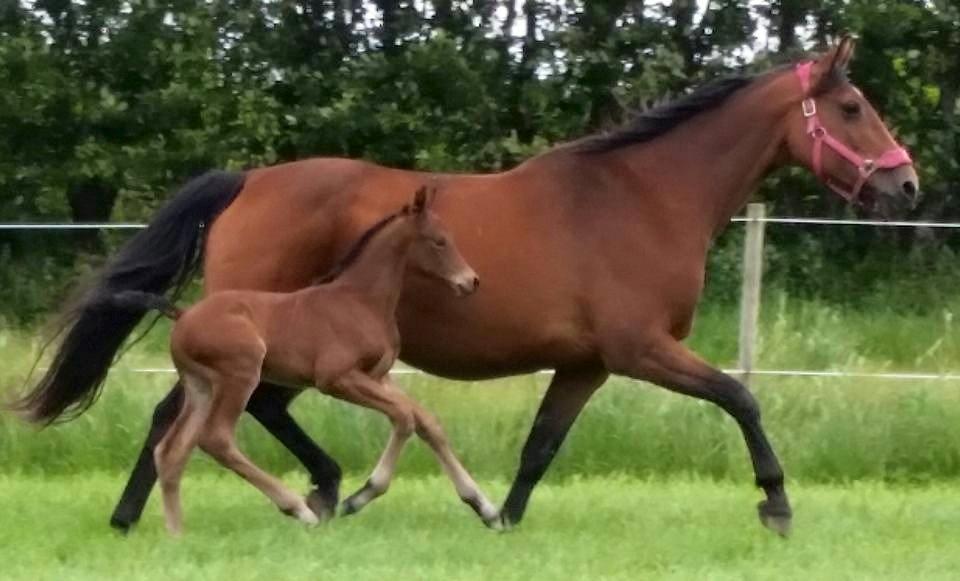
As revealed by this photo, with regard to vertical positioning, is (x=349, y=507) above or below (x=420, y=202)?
below

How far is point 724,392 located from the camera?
21.0ft

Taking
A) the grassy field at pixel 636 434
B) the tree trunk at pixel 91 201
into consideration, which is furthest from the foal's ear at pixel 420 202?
the tree trunk at pixel 91 201

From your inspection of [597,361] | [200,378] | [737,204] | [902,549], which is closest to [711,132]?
[737,204]

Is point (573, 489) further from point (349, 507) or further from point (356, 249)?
point (356, 249)

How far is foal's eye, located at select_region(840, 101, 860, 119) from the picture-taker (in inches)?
263

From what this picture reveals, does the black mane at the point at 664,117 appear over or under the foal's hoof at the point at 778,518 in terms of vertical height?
over

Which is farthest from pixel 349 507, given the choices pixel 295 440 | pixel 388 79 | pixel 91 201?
pixel 91 201

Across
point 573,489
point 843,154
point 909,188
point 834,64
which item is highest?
point 834,64

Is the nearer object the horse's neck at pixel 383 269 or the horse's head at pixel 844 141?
the horse's neck at pixel 383 269

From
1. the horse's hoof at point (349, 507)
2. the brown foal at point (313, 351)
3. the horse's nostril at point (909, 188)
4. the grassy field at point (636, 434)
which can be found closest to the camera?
the brown foal at point (313, 351)

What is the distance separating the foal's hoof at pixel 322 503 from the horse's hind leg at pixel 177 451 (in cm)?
65

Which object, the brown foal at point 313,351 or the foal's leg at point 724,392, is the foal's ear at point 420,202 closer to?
the brown foal at point 313,351

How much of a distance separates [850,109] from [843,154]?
194 mm

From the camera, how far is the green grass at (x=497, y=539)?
556 centimetres
